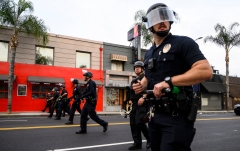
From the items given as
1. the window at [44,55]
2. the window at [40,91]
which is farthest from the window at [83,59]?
the window at [40,91]

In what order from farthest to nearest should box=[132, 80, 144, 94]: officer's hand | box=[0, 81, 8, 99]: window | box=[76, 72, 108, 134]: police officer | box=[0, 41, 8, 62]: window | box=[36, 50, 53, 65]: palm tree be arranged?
box=[36, 50, 53, 65]: palm tree, box=[0, 41, 8, 62]: window, box=[0, 81, 8, 99]: window, box=[76, 72, 108, 134]: police officer, box=[132, 80, 144, 94]: officer's hand

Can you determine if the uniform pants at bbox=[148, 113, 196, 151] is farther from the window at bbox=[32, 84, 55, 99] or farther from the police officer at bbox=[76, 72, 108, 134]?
the window at bbox=[32, 84, 55, 99]

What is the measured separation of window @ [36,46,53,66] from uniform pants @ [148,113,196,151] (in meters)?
19.0

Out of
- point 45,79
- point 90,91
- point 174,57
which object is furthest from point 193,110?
point 45,79

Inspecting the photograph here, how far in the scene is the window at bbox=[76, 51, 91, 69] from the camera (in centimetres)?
2175

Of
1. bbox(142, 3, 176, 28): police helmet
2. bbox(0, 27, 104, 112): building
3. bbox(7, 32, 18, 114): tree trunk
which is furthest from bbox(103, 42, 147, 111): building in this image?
bbox(142, 3, 176, 28): police helmet

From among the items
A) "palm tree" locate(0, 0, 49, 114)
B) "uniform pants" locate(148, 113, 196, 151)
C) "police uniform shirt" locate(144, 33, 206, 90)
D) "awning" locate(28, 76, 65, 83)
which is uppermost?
"palm tree" locate(0, 0, 49, 114)

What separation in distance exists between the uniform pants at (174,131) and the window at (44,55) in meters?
19.0

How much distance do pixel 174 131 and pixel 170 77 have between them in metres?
0.49

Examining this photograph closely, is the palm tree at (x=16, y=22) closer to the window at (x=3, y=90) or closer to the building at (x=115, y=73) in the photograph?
the window at (x=3, y=90)

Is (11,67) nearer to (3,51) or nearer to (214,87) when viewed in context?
(3,51)

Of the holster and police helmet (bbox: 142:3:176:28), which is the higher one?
police helmet (bbox: 142:3:176:28)

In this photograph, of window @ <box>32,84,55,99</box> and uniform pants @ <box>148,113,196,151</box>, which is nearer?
uniform pants @ <box>148,113,196,151</box>

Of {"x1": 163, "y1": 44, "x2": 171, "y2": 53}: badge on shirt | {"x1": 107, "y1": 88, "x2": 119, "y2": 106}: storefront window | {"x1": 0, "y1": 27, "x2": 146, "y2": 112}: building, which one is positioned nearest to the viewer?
{"x1": 163, "y1": 44, "x2": 171, "y2": 53}: badge on shirt
